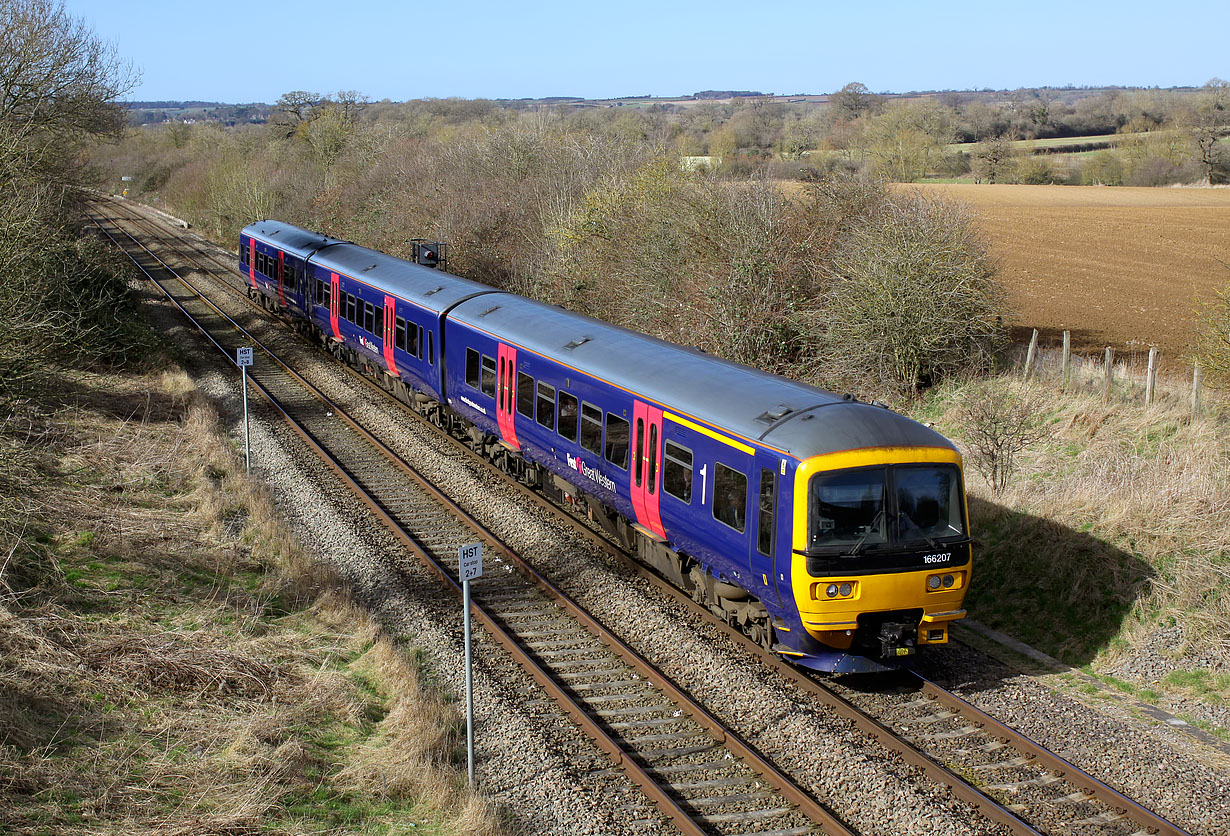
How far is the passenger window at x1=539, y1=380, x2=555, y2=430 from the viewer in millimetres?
14109

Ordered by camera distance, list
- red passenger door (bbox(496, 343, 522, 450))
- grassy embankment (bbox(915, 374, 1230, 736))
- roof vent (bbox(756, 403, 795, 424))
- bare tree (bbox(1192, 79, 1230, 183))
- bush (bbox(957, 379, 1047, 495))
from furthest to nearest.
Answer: bare tree (bbox(1192, 79, 1230, 183)) → red passenger door (bbox(496, 343, 522, 450)) → bush (bbox(957, 379, 1047, 495)) → grassy embankment (bbox(915, 374, 1230, 736)) → roof vent (bbox(756, 403, 795, 424))

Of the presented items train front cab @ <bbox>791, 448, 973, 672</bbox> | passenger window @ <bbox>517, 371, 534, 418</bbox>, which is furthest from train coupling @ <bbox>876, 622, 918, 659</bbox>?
passenger window @ <bbox>517, 371, 534, 418</bbox>

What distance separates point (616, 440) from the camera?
487 inches

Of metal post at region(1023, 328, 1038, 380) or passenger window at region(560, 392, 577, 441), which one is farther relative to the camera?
metal post at region(1023, 328, 1038, 380)

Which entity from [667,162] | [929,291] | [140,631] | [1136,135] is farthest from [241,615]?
[1136,135]

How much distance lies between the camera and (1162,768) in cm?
852

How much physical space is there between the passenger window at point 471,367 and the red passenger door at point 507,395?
102 centimetres

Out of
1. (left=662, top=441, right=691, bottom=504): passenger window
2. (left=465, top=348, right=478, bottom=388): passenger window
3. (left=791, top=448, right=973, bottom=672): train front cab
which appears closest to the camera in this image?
(left=791, top=448, right=973, bottom=672): train front cab

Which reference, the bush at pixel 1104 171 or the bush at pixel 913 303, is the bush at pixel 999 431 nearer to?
the bush at pixel 913 303

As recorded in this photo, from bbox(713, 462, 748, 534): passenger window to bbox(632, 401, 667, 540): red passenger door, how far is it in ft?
3.80

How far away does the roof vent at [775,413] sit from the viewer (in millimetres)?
9938

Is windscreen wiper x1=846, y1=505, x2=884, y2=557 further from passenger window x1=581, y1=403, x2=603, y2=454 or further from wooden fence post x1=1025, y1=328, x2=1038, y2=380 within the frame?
wooden fence post x1=1025, y1=328, x2=1038, y2=380

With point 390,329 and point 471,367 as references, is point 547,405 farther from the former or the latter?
point 390,329

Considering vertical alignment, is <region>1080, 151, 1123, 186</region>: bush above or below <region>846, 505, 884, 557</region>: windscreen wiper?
above
